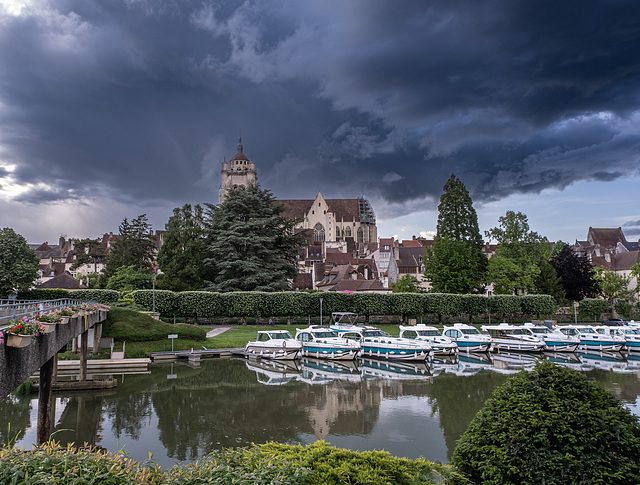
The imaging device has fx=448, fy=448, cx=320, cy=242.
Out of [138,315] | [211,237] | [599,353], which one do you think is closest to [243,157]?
[211,237]

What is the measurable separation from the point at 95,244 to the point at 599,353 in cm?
10185

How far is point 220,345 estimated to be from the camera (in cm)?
3888

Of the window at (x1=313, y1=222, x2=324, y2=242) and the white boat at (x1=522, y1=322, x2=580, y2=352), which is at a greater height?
the window at (x1=313, y1=222, x2=324, y2=242)

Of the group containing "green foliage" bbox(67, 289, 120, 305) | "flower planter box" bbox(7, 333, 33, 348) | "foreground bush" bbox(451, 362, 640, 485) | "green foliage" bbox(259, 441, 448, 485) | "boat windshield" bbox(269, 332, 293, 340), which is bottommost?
"boat windshield" bbox(269, 332, 293, 340)

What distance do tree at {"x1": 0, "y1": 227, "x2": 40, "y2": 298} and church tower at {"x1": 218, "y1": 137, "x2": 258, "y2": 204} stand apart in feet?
270

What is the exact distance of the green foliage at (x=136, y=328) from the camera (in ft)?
118

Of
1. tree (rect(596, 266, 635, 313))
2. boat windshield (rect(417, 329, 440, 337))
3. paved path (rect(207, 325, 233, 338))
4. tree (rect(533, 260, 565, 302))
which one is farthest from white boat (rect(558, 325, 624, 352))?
tree (rect(596, 266, 635, 313))

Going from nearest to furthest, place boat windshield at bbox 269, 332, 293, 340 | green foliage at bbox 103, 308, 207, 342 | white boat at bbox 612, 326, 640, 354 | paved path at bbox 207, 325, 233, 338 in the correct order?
1. boat windshield at bbox 269, 332, 293, 340
2. green foliage at bbox 103, 308, 207, 342
3. white boat at bbox 612, 326, 640, 354
4. paved path at bbox 207, 325, 233, 338

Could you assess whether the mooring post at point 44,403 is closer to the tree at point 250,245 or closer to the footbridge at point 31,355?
the footbridge at point 31,355

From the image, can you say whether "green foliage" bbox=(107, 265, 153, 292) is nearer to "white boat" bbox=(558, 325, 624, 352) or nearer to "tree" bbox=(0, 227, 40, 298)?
"tree" bbox=(0, 227, 40, 298)

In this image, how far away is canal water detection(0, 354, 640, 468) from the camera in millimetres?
14766

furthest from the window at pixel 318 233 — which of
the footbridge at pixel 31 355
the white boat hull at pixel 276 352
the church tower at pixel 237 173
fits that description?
the footbridge at pixel 31 355

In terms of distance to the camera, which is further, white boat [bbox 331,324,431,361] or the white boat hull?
the white boat hull

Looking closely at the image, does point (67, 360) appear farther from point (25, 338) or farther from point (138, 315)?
point (25, 338)
